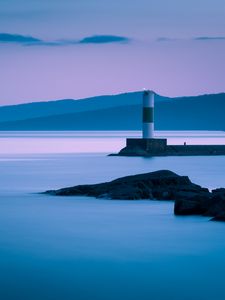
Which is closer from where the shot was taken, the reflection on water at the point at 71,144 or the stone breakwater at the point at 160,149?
the stone breakwater at the point at 160,149

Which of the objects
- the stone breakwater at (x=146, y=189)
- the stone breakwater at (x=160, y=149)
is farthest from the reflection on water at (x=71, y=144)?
the stone breakwater at (x=146, y=189)

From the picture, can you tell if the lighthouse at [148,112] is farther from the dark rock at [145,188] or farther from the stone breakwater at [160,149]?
the dark rock at [145,188]

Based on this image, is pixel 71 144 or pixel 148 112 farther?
pixel 71 144

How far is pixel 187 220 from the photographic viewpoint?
8.74 metres

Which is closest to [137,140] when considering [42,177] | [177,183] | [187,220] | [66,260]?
[42,177]

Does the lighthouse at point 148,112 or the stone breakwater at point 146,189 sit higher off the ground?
the lighthouse at point 148,112

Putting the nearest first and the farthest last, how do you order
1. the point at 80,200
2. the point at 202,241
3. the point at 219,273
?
1. the point at 219,273
2. the point at 202,241
3. the point at 80,200

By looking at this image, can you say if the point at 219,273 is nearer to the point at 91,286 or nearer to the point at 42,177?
the point at 91,286

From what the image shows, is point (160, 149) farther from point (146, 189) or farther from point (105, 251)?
point (105, 251)

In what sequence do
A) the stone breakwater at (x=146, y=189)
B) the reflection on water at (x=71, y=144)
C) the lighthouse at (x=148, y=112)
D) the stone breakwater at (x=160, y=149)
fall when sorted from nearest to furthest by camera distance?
the stone breakwater at (x=146, y=189)
the lighthouse at (x=148, y=112)
the stone breakwater at (x=160, y=149)
the reflection on water at (x=71, y=144)

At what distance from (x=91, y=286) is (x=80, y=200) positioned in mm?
5361

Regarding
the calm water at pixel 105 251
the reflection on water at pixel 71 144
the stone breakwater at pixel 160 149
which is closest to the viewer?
the calm water at pixel 105 251

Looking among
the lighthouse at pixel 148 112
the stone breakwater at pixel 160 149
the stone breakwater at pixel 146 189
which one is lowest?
the stone breakwater at pixel 146 189

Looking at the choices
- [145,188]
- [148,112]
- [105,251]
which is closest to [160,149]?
[148,112]
